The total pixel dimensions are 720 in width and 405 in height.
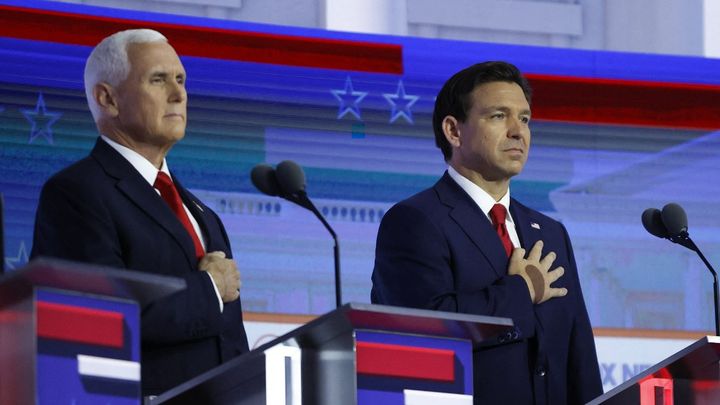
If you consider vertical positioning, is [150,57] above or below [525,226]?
above

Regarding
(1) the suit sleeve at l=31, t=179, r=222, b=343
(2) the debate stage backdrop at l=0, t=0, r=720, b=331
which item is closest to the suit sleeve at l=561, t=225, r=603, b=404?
(1) the suit sleeve at l=31, t=179, r=222, b=343

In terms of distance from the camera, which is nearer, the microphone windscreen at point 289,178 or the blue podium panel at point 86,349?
the blue podium panel at point 86,349

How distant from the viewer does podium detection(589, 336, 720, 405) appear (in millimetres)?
3105

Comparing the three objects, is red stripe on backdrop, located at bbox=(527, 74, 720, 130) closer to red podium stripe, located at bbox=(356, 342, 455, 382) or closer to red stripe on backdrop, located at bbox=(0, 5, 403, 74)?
red stripe on backdrop, located at bbox=(0, 5, 403, 74)

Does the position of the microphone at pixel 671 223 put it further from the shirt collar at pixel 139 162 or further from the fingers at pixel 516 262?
the shirt collar at pixel 139 162

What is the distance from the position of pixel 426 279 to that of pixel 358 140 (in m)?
1.92

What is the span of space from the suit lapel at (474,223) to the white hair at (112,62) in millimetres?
798

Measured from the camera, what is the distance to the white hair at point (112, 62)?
3.37 meters

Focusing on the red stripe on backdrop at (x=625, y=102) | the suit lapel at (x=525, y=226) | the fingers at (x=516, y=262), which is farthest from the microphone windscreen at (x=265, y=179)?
the red stripe on backdrop at (x=625, y=102)

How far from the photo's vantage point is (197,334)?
3064 mm

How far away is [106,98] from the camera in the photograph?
3.37 m

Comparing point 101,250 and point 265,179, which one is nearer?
point 101,250

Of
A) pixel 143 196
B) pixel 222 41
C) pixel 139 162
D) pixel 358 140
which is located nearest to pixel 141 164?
pixel 139 162

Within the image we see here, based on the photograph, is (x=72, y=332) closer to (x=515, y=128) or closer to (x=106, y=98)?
(x=106, y=98)
